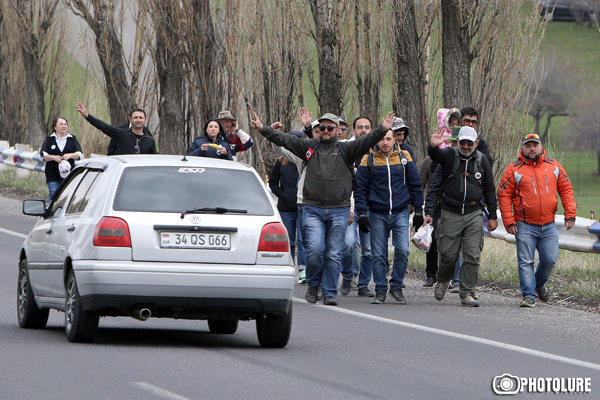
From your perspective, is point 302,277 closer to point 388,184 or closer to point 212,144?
point 212,144

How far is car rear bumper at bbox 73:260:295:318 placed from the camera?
9000 millimetres

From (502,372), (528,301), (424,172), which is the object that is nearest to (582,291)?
(528,301)

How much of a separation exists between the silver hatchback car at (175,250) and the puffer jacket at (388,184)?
356 centimetres

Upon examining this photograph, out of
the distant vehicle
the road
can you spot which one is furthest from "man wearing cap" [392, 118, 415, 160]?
the distant vehicle

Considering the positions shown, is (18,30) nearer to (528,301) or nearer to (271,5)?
(271,5)

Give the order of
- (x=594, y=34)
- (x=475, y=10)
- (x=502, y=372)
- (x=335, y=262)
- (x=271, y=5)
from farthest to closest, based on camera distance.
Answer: (x=594, y=34) → (x=271, y=5) → (x=475, y=10) → (x=335, y=262) → (x=502, y=372)

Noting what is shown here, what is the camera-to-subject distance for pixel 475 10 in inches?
727

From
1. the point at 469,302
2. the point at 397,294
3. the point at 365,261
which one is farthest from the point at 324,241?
the point at 469,302

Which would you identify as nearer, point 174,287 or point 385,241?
point 174,287

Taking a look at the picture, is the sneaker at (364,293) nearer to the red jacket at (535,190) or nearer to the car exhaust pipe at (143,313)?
the red jacket at (535,190)

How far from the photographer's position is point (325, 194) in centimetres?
1271

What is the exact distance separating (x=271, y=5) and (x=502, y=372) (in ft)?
50.0

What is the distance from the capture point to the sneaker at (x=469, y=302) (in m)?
12.9

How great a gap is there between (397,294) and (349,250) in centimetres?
92
